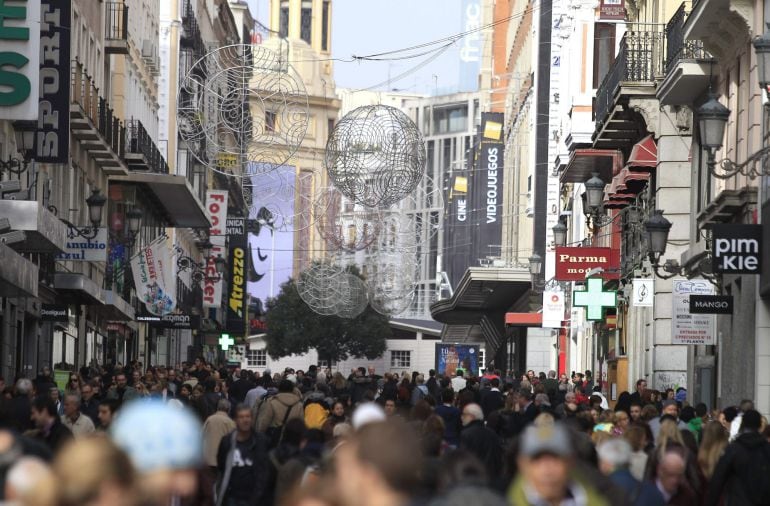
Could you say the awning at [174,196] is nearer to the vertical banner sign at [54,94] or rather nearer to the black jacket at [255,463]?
the vertical banner sign at [54,94]

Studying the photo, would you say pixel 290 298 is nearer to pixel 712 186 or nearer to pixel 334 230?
pixel 334 230

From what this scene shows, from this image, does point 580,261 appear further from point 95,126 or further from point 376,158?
point 95,126

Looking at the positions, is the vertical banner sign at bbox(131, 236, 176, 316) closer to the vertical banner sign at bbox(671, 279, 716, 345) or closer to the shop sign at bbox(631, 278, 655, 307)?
the shop sign at bbox(631, 278, 655, 307)

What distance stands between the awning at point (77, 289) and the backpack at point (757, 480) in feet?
83.8

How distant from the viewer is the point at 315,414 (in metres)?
20.1

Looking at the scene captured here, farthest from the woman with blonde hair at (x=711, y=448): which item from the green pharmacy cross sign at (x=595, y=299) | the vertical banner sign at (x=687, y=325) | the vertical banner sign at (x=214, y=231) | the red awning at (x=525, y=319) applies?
the vertical banner sign at (x=214, y=231)

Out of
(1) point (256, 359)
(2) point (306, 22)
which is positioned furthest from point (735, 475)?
(2) point (306, 22)

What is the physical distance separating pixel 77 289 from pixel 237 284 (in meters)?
62.1

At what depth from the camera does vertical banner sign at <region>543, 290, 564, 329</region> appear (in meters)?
54.2

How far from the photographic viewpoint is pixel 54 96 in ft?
101

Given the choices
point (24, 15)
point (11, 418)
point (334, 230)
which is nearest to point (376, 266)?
point (334, 230)

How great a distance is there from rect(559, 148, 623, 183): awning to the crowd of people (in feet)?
52.7

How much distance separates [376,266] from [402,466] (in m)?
61.6

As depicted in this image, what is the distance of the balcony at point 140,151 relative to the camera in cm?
4984
